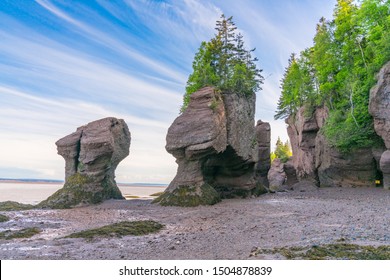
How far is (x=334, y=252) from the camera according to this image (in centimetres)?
797

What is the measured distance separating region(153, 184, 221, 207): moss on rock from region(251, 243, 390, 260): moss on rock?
1631 cm

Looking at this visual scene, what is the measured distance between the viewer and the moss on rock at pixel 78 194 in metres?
27.8

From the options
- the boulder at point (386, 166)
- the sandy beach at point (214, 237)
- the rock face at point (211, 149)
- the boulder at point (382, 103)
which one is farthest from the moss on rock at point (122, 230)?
the boulder at point (382, 103)

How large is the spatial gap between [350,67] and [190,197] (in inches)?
1062

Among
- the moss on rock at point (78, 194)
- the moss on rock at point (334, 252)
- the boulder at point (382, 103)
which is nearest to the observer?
the moss on rock at point (334, 252)

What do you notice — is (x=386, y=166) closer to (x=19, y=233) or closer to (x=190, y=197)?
(x=190, y=197)

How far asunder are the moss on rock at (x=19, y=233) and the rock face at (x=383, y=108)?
92.2 feet

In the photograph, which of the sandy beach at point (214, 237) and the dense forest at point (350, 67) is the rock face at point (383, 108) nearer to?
the dense forest at point (350, 67)

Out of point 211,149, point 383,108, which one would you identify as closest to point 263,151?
point 383,108

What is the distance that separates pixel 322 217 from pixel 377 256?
8.42 m

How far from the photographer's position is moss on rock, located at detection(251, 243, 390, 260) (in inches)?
299

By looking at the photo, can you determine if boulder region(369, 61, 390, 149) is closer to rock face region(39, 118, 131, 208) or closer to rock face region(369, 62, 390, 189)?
rock face region(369, 62, 390, 189)
